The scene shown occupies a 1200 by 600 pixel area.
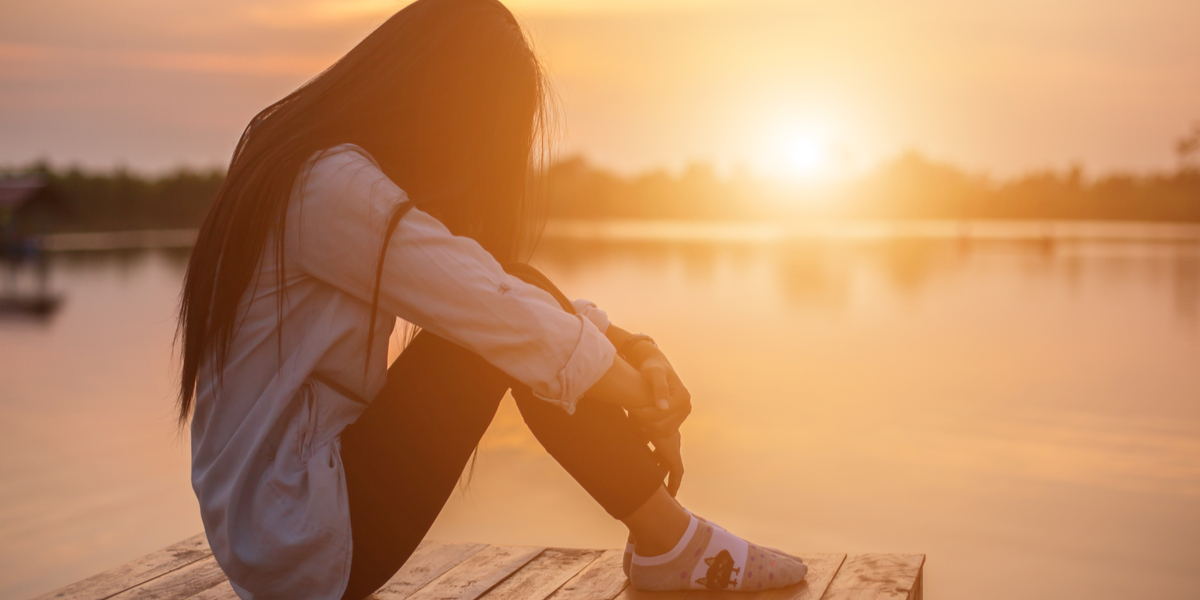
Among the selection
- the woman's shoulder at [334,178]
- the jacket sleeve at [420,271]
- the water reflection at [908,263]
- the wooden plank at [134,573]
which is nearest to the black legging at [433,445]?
the jacket sleeve at [420,271]

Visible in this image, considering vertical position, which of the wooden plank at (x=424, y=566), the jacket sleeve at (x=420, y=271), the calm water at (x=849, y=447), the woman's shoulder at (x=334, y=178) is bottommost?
the calm water at (x=849, y=447)

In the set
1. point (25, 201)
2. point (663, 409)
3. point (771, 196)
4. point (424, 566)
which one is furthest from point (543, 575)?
point (771, 196)

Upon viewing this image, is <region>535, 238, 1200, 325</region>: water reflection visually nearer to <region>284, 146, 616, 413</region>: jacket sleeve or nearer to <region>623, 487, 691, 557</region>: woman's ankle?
<region>623, 487, 691, 557</region>: woman's ankle

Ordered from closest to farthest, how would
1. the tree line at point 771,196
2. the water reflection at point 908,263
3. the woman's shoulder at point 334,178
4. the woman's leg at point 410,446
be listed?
1. the woman's shoulder at point 334,178
2. the woman's leg at point 410,446
3. the water reflection at point 908,263
4. the tree line at point 771,196

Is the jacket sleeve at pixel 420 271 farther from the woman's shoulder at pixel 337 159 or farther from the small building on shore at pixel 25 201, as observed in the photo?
the small building on shore at pixel 25 201

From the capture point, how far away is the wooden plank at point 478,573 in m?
1.47

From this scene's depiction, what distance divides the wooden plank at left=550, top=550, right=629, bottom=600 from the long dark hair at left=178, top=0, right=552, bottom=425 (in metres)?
0.61

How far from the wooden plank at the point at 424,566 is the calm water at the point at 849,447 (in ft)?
1.99

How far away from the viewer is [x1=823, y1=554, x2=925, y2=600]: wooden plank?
1372 mm

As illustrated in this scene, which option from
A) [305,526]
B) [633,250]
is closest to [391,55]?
[305,526]

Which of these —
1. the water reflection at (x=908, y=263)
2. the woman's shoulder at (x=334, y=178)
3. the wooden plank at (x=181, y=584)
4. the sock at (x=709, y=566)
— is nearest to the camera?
the woman's shoulder at (x=334, y=178)

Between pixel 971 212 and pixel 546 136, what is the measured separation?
4570 cm

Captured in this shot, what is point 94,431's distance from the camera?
3.51 meters

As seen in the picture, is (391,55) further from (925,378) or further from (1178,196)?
(1178,196)
